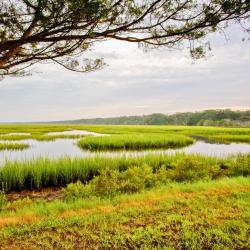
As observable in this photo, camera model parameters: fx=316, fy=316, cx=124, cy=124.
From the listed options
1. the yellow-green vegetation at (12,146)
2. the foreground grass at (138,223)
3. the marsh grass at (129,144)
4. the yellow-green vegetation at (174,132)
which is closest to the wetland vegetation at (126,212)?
the foreground grass at (138,223)

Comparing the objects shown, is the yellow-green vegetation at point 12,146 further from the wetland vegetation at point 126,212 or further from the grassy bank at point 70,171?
the wetland vegetation at point 126,212

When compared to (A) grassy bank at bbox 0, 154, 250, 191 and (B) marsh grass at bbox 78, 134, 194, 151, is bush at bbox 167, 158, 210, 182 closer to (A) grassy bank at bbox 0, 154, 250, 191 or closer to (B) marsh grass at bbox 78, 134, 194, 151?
(A) grassy bank at bbox 0, 154, 250, 191

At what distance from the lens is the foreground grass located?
4809 mm

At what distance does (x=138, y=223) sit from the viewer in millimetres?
5633

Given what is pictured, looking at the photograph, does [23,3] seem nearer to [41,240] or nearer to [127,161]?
[41,240]

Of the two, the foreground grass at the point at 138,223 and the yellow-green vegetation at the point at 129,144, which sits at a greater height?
the foreground grass at the point at 138,223

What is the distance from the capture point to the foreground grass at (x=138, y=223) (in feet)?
15.8

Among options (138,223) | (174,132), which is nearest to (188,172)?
(138,223)

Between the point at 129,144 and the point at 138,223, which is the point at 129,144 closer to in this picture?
the point at 129,144

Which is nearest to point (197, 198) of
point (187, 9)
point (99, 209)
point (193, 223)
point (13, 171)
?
point (193, 223)

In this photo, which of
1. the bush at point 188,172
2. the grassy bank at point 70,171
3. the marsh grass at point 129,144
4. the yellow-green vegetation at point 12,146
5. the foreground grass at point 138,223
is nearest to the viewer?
the foreground grass at point 138,223

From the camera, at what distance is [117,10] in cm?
624

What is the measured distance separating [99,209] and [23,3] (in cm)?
427

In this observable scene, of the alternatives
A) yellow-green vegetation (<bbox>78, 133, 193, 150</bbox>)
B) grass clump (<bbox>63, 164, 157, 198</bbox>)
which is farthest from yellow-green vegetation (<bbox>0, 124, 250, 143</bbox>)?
grass clump (<bbox>63, 164, 157, 198</bbox>)
